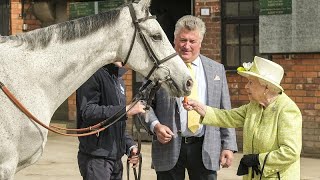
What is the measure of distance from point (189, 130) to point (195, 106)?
0.34 m

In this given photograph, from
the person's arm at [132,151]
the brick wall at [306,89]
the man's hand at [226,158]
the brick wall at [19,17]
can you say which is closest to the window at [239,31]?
the brick wall at [306,89]

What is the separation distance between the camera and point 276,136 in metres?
4.40

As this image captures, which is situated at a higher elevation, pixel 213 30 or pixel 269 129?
pixel 213 30

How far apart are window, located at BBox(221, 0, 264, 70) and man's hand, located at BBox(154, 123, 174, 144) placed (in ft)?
19.9

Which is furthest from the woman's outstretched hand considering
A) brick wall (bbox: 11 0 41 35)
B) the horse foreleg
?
brick wall (bbox: 11 0 41 35)

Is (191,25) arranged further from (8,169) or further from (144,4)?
(8,169)

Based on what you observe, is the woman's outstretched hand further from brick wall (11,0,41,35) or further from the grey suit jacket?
brick wall (11,0,41,35)

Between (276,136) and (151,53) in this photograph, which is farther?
(276,136)

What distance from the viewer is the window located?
10734 mm

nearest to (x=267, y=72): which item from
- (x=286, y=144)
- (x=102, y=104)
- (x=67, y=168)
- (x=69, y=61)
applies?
(x=286, y=144)

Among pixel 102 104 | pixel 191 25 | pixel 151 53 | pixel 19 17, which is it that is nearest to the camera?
pixel 151 53

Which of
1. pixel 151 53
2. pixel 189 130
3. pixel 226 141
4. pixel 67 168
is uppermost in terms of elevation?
pixel 151 53

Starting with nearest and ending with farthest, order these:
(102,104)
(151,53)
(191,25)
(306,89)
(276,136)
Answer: (151,53) → (276,136) → (102,104) → (191,25) → (306,89)

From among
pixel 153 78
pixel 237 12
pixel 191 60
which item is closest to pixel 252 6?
pixel 237 12
